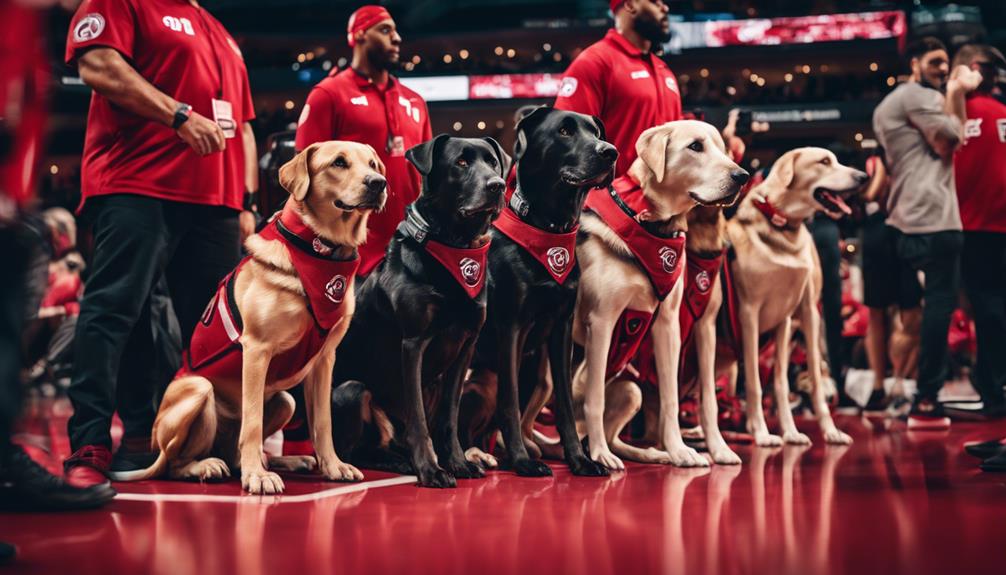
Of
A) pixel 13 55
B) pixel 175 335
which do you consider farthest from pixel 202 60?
pixel 13 55

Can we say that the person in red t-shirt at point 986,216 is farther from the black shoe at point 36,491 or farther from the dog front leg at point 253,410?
the black shoe at point 36,491

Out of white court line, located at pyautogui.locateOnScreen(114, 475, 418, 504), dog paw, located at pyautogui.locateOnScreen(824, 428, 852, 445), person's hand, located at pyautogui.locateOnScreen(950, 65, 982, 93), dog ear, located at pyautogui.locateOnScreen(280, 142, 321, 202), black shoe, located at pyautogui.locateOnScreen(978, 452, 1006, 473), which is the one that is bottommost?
dog paw, located at pyautogui.locateOnScreen(824, 428, 852, 445)

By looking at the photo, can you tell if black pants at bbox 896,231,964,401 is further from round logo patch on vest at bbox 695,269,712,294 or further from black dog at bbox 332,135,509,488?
black dog at bbox 332,135,509,488

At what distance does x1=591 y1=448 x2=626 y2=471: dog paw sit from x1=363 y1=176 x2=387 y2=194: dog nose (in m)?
1.39

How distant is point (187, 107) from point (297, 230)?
1.98 feet

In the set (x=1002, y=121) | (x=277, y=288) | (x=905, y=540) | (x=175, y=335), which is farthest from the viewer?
(x=1002, y=121)

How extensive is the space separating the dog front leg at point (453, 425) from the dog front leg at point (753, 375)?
165 centimetres

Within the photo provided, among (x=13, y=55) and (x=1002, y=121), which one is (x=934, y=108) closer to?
(x=1002, y=121)

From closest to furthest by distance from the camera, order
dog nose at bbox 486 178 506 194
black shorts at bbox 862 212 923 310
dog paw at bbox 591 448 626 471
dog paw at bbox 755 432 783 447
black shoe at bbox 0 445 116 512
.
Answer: black shoe at bbox 0 445 116 512
dog nose at bbox 486 178 506 194
dog paw at bbox 591 448 626 471
dog paw at bbox 755 432 783 447
black shorts at bbox 862 212 923 310

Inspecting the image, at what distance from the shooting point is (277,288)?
3223 millimetres

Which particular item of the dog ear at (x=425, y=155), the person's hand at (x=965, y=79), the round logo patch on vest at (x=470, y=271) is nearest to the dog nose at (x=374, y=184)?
the dog ear at (x=425, y=155)

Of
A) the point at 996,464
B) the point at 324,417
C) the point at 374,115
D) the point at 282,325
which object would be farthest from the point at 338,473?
the point at 996,464

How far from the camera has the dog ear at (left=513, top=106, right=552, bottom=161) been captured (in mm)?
3721

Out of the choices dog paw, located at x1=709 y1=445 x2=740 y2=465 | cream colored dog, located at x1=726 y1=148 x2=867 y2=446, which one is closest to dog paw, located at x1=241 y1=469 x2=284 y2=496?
dog paw, located at x1=709 y1=445 x2=740 y2=465
